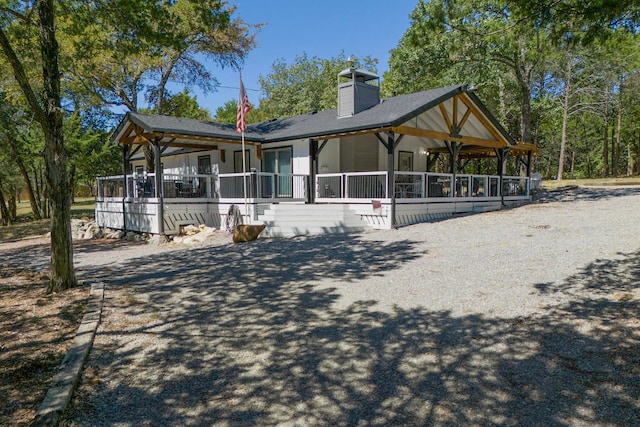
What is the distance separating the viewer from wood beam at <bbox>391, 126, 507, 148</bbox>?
13.1 metres

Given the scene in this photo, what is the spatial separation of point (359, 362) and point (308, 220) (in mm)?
8689

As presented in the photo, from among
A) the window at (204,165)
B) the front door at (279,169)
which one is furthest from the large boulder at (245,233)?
the window at (204,165)

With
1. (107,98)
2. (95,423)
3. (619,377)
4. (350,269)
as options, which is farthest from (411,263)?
(107,98)

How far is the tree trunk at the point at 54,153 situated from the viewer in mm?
6426

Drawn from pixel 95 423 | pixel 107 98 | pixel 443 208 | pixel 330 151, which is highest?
pixel 107 98

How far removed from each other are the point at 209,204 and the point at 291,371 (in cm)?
1228

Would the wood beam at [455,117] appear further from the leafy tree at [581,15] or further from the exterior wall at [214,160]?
the leafy tree at [581,15]

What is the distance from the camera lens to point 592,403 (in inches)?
121

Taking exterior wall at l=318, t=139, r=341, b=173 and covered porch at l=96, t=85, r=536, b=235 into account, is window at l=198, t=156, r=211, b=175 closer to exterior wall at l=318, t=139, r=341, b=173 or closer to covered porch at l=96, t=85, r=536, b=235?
covered porch at l=96, t=85, r=536, b=235

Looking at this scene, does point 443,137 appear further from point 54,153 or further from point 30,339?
point 30,339

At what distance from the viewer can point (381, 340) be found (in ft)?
14.6

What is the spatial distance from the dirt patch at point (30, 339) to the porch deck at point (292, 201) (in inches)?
259

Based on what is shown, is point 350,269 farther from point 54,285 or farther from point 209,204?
point 209,204

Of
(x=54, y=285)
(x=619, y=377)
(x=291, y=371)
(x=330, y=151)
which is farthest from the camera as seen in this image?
(x=330, y=151)
